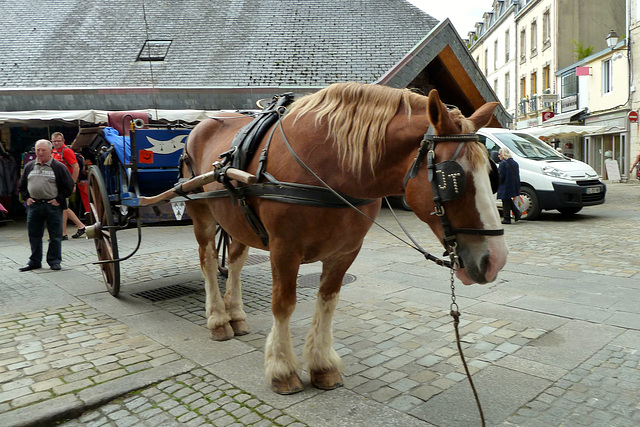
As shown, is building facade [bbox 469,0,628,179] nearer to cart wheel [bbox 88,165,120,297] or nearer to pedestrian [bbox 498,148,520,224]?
pedestrian [bbox 498,148,520,224]

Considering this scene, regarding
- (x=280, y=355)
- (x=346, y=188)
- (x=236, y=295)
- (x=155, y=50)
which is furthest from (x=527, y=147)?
(x=155, y=50)

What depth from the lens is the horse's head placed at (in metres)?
2.28

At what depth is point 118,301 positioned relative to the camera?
5.13m

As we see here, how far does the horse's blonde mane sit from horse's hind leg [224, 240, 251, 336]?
187cm

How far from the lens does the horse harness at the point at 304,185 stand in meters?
2.28

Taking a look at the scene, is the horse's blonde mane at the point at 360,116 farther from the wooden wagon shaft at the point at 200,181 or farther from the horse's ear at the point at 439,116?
the wooden wagon shaft at the point at 200,181

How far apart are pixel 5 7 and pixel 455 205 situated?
1950 cm

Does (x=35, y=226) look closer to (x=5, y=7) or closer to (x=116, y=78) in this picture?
(x=116, y=78)

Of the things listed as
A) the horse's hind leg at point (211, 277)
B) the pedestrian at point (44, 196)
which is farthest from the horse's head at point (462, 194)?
the pedestrian at point (44, 196)

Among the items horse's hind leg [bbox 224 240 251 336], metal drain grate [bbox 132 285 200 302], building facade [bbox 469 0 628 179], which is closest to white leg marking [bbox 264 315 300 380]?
horse's hind leg [bbox 224 240 251 336]

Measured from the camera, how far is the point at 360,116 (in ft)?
8.96

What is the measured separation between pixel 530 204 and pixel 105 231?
9118mm

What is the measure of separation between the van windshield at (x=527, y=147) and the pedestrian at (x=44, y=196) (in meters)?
9.65

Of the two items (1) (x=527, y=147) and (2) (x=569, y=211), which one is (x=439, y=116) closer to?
(2) (x=569, y=211)
